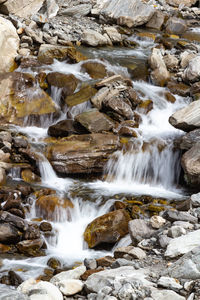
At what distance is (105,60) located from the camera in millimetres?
16078

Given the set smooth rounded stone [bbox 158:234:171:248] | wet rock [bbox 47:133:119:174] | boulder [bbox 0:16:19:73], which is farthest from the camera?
boulder [bbox 0:16:19:73]

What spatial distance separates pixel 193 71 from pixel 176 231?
963cm

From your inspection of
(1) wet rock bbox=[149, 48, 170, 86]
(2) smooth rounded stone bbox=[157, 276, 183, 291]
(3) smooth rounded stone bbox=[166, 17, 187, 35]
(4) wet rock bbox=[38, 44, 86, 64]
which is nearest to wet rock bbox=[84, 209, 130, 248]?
(2) smooth rounded stone bbox=[157, 276, 183, 291]

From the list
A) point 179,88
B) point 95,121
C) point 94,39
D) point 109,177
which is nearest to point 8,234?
point 109,177

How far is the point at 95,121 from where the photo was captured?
37.2 ft

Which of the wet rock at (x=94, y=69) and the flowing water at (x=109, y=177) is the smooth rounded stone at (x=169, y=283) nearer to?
the flowing water at (x=109, y=177)

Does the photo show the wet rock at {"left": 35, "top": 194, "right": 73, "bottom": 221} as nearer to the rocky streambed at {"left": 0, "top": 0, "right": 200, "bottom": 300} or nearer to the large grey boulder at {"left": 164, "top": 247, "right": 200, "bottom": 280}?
the rocky streambed at {"left": 0, "top": 0, "right": 200, "bottom": 300}

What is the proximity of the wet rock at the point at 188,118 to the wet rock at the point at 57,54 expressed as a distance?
236 inches

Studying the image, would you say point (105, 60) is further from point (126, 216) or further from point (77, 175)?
point (126, 216)

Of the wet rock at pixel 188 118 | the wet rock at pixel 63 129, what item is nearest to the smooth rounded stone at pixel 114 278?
the wet rock at pixel 188 118

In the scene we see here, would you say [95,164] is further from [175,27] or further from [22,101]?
[175,27]

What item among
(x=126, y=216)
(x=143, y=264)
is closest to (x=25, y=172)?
(x=126, y=216)

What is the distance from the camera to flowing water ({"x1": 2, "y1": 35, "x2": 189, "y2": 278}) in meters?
7.70

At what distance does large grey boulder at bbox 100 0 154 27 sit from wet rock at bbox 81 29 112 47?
13.3 feet
